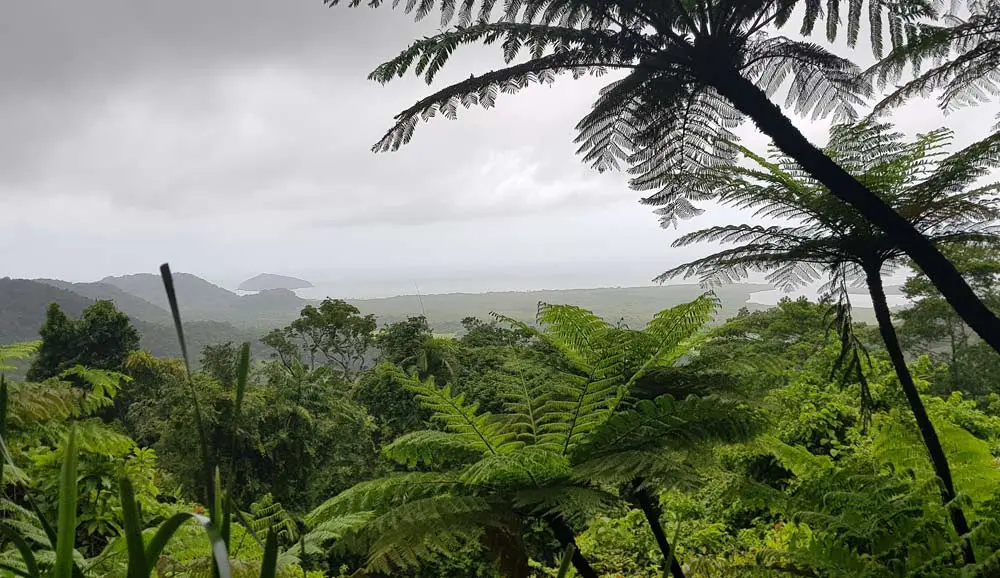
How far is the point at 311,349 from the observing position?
61.3 ft

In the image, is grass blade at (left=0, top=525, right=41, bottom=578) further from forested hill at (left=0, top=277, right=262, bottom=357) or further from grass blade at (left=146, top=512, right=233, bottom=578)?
forested hill at (left=0, top=277, right=262, bottom=357)

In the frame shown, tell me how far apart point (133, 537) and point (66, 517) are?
112 mm

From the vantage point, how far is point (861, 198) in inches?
82.9

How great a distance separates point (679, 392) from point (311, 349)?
59.6 ft

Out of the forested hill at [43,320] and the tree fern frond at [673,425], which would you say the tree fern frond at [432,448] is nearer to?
the tree fern frond at [673,425]

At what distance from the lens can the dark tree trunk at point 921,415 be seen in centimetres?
211

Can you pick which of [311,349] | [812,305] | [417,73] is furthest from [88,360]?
[812,305]

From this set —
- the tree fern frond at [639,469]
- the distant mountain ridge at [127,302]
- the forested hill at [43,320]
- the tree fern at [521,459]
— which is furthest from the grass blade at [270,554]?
the distant mountain ridge at [127,302]

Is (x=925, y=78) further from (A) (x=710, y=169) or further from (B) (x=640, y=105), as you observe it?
(B) (x=640, y=105)

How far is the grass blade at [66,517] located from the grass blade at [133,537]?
0.29 ft

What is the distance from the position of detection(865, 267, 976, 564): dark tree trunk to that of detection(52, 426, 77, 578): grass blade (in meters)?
2.38

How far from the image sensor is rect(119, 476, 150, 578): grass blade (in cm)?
50

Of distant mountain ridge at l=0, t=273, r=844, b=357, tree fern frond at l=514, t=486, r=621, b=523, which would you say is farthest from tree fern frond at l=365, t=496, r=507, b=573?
distant mountain ridge at l=0, t=273, r=844, b=357

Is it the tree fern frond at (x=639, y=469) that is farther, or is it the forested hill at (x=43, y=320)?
the forested hill at (x=43, y=320)
